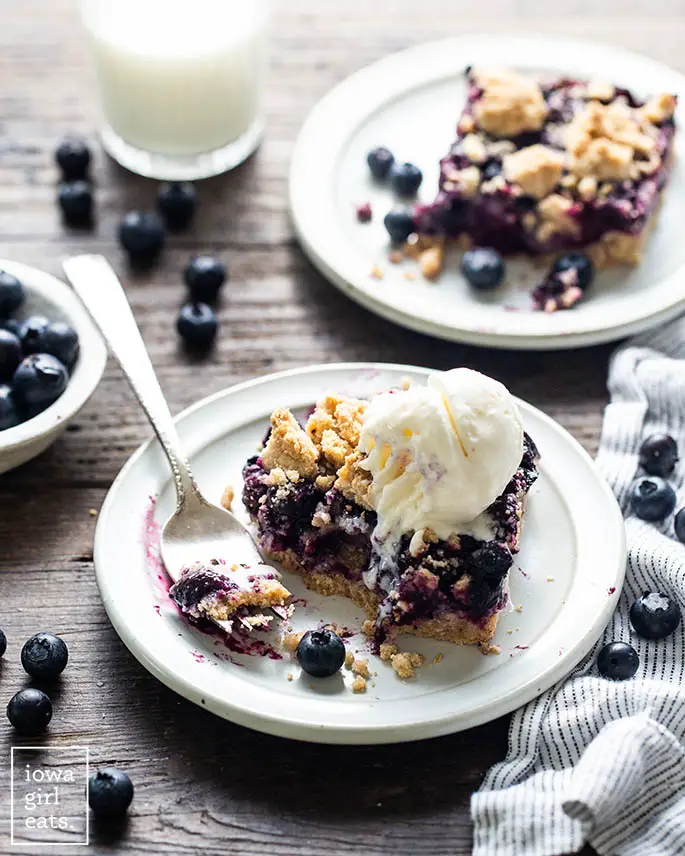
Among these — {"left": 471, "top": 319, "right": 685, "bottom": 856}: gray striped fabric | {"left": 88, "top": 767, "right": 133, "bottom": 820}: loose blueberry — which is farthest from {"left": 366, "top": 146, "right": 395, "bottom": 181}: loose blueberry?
{"left": 88, "top": 767, "right": 133, "bottom": 820}: loose blueberry

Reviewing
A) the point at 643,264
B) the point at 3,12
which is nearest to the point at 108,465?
the point at 643,264

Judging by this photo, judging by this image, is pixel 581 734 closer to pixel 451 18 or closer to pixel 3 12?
pixel 451 18

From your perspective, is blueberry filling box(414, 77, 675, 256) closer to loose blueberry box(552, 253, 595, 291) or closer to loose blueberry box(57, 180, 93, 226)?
loose blueberry box(552, 253, 595, 291)

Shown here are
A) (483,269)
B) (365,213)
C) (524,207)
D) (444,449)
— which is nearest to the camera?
(444,449)

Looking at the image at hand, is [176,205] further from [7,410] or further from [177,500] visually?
[177,500]

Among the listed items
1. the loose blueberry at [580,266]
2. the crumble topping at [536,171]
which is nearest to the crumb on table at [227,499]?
the loose blueberry at [580,266]

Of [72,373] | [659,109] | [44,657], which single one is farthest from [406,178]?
[44,657]
